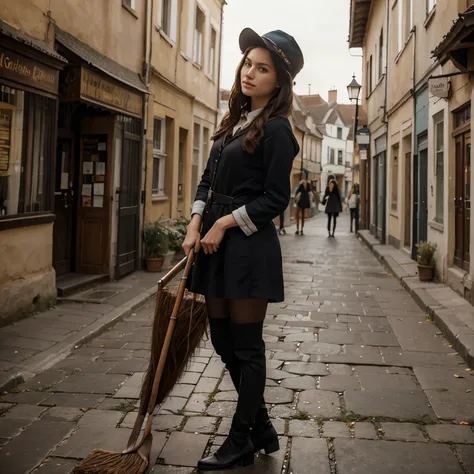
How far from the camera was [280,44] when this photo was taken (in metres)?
3.04

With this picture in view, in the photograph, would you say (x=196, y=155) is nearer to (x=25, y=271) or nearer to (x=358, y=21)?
(x=25, y=271)

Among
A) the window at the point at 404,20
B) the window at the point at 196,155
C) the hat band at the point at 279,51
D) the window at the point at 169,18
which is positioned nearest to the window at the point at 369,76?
the window at the point at 404,20

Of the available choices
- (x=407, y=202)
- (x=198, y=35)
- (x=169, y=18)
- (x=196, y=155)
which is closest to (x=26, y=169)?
(x=169, y=18)

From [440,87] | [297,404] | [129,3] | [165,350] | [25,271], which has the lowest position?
[297,404]

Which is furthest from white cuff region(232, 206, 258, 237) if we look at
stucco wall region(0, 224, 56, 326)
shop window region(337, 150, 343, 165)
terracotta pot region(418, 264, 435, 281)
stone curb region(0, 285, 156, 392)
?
shop window region(337, 150, 343, 165)

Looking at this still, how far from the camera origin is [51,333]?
6.08 meters

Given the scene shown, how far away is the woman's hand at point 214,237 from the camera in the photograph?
9.74 ft

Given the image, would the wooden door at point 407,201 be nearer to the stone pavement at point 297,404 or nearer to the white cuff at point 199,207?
the stone pavement at point 297,404

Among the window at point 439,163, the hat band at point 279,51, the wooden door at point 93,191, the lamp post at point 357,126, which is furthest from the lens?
the lamp post at point 357,126

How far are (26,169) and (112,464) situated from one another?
4.85 meters

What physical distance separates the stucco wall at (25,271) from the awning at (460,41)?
5300mm

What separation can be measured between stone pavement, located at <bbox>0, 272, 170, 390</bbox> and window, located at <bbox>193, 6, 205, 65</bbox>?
27.8 feet

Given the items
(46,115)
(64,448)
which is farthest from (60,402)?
(46,115)

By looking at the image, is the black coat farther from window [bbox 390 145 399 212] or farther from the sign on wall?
the sign on wall
